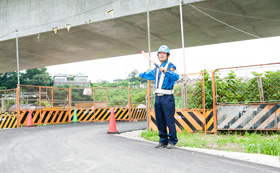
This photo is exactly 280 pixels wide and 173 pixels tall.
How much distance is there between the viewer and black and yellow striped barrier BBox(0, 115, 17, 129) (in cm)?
1361

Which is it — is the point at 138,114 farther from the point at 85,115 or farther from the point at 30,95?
the point at 30,95

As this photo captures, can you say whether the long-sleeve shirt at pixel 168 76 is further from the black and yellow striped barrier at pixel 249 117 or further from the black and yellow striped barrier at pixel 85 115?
the black and yellow striped barrier at pixel 85 115

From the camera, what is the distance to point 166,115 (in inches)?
218

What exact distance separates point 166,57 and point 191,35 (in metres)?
12.9

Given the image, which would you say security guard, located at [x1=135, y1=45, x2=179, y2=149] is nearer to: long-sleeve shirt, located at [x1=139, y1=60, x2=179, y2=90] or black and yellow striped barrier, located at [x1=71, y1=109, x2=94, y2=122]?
long-sleeve shirt, located at [x1=139, y1=60, x2=179, y2=90]

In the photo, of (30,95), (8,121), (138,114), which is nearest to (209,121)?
(8,121)

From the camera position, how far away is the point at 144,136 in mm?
7695

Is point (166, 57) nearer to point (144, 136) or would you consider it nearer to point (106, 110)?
point (144, 136)

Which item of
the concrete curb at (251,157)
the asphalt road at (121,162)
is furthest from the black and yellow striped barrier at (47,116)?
the concrete curb at (251,157)

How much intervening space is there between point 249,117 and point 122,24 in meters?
9.76


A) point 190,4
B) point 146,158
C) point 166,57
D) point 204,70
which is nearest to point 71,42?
point 190,4

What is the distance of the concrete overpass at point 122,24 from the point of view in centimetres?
1365

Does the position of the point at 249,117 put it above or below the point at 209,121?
above

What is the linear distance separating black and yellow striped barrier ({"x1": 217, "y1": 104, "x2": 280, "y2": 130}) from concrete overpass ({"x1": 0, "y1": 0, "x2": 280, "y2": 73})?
6404mm
